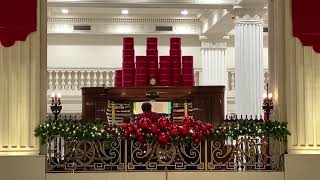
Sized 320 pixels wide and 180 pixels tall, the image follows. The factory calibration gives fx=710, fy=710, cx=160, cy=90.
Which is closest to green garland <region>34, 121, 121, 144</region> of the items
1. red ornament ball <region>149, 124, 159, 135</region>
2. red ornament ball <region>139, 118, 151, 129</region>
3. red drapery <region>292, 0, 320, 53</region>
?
red ornament ball <region>139, 118, 151, 129</region>

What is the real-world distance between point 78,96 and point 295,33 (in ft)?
42.3

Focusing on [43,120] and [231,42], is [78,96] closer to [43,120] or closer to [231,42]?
[231,42]

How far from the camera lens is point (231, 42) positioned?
2480 cm

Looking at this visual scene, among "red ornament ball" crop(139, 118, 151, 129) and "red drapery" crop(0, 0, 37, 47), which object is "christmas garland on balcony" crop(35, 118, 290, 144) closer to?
"red ornament ball" crop(139, 118, 151, 129)

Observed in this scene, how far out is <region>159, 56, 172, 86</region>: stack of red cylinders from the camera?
43.3 ft

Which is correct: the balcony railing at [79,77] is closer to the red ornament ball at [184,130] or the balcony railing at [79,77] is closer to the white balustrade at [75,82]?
the white balustrade at [75,82]

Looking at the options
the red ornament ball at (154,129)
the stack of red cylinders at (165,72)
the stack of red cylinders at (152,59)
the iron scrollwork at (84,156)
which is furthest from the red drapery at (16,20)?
the stack of red cylinders at (165,72)

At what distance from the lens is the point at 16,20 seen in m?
→ 10.5

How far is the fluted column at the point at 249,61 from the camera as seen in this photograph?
17.9m

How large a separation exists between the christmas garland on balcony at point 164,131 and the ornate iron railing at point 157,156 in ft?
0.43

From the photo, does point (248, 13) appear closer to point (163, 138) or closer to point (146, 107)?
point (146, 107)

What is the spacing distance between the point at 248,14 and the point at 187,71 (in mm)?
5317

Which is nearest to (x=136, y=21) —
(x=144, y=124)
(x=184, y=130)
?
(x=144, y=124)

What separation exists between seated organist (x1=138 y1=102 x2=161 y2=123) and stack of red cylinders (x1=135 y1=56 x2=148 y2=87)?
1.21 metres
